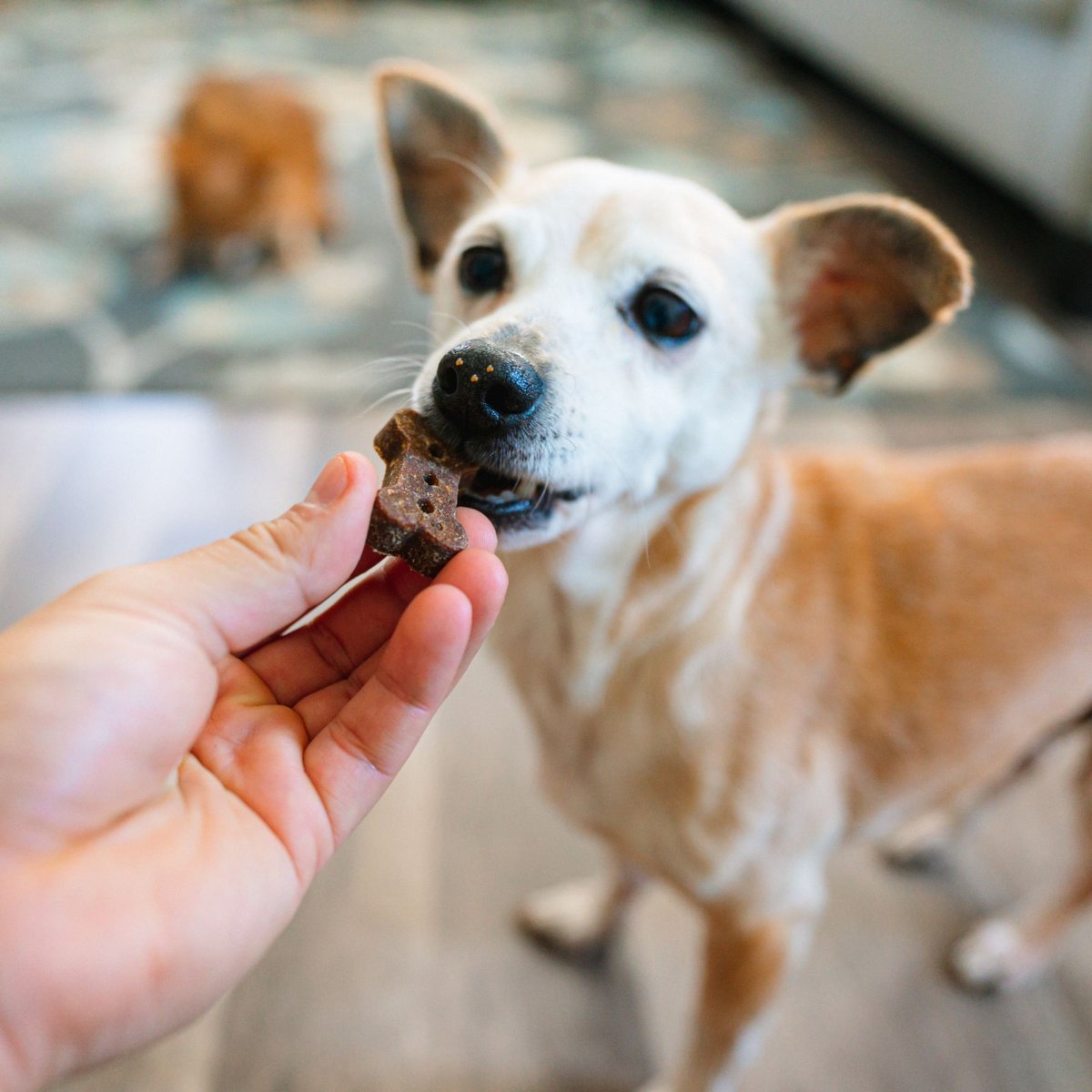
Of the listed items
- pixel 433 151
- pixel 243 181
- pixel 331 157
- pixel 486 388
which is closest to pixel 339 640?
pixel 486 388

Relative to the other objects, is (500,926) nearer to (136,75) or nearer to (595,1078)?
(595,1078)

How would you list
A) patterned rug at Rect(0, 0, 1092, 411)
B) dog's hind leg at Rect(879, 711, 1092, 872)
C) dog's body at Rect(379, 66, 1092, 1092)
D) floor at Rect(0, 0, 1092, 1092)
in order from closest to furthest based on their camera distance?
dog's body at Rect(379, 66, 1092, 1092) < floor at Rect(0, 0, 1092, 1092) < dog's hind leg at Rect(879, 711, 1092, 872) < patterned rug at Rect(0, 0, 1092, 411)

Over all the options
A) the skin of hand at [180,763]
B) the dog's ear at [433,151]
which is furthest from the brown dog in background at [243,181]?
the skin of hand at [180,763]

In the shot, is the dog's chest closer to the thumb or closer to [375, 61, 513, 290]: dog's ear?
the thumb

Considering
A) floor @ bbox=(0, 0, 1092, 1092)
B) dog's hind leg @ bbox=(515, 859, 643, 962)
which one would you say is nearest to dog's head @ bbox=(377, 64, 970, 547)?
floor @ bbox=(0, 0, 1092, 1092)

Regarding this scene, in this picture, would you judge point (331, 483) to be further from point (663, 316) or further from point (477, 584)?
point (663, 316)

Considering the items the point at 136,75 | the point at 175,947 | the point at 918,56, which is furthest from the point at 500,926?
the point at 136,75
